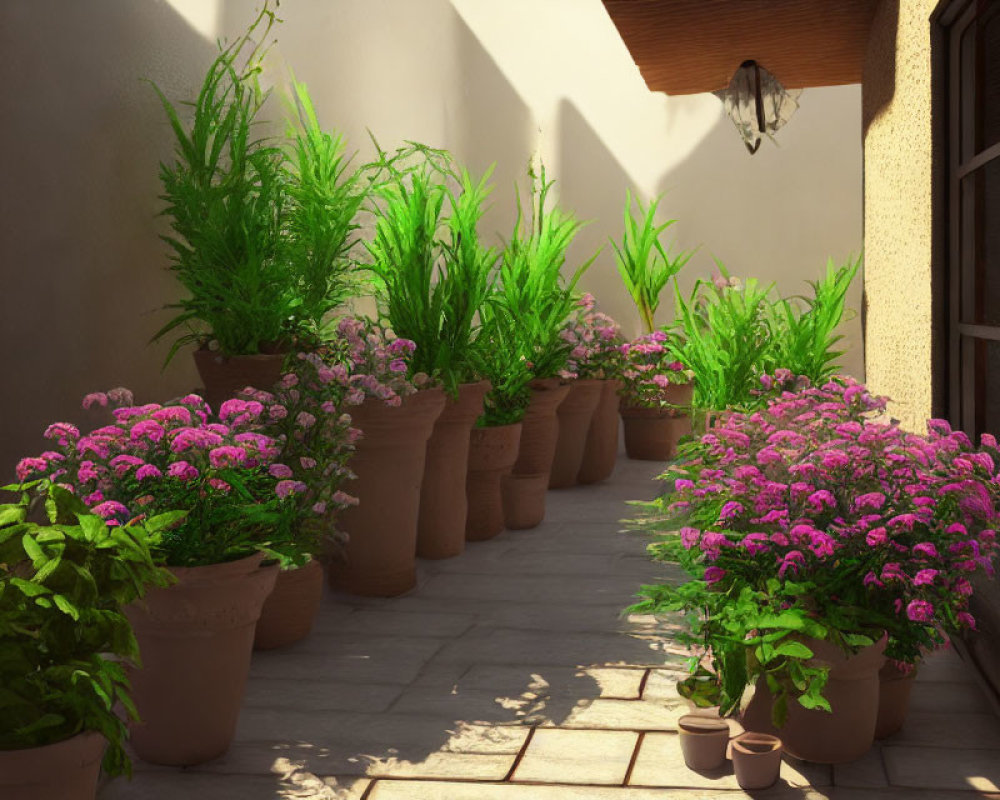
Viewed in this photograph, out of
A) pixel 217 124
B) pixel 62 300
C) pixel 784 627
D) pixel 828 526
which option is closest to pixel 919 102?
pixel 828 526

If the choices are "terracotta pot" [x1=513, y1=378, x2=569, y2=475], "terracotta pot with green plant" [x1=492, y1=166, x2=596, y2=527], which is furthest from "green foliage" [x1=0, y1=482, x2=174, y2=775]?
"terracotta pot" [x1=513, y1=378, x2=569, y2=475]

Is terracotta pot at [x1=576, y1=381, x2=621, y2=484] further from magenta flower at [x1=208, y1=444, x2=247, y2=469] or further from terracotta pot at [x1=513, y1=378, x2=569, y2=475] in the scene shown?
magenta flower at [x1=208, y1=444, x2=247, y2=469]

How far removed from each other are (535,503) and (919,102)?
2.40 meters

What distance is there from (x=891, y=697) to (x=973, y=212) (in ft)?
Answer: 4.54

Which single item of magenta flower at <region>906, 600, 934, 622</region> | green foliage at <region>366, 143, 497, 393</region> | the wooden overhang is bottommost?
magenta flower at <region>906, 600, 934, 622</region>

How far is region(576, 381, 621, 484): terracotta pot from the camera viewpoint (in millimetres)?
6297

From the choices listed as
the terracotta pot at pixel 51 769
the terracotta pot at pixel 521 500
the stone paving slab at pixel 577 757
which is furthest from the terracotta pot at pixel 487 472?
the terracotta pot at pixel 51 769

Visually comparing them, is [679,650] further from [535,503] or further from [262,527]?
[535,503]

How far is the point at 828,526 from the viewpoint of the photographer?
2607 millimetres

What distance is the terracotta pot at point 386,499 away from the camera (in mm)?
3908

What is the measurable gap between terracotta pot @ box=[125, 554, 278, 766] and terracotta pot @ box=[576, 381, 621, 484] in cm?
376

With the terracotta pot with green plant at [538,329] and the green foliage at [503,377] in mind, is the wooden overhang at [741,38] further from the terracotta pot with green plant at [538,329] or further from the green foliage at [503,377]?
the green foliage at [503,377]

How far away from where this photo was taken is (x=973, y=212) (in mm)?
3264

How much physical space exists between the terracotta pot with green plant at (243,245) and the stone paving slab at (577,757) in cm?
149
